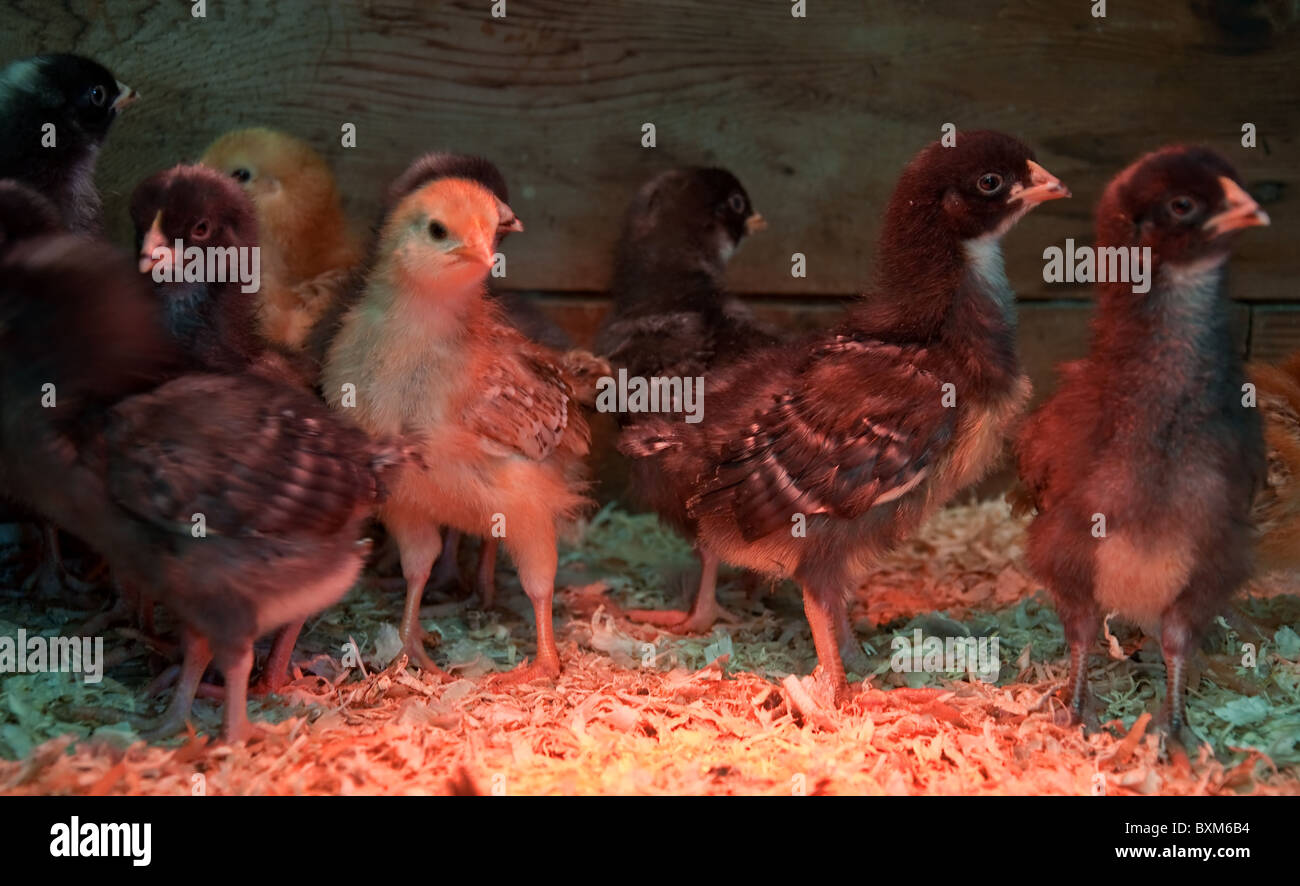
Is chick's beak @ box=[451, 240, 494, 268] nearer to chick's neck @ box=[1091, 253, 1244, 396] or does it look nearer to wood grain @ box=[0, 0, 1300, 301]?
wood grain @ box=[0, 0, 1300, 301]

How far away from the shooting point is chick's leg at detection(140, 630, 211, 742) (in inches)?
94.8

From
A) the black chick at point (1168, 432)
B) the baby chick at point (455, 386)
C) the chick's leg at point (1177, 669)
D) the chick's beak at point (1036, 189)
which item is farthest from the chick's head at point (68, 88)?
the chick's leg at point (1177, 669)

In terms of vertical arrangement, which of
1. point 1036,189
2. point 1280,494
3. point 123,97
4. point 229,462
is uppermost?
point 123,97

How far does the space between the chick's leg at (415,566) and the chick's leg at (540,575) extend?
0.20 metres

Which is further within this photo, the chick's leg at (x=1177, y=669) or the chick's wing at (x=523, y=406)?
the chick's wing at (x=523, y=406)

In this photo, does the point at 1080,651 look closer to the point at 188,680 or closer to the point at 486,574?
the point at 486,574

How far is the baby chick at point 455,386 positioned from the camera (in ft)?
8.42


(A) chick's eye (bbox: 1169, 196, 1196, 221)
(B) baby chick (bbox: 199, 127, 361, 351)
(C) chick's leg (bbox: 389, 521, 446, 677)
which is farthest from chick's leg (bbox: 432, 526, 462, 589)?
(A) chick's eye (bbox: 1169, 196, 1196, 221)

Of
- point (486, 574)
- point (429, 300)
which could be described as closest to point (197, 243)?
point (429, 300)

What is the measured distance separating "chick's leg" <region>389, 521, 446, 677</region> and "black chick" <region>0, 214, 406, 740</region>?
0.54 m

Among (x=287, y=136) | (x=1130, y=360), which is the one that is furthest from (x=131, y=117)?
(x=1130, y=360)

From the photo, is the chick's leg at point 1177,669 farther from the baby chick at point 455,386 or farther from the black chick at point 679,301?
the baby chick at point 455,386

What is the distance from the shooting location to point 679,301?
3.30 meters

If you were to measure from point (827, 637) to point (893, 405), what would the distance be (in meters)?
0.56
